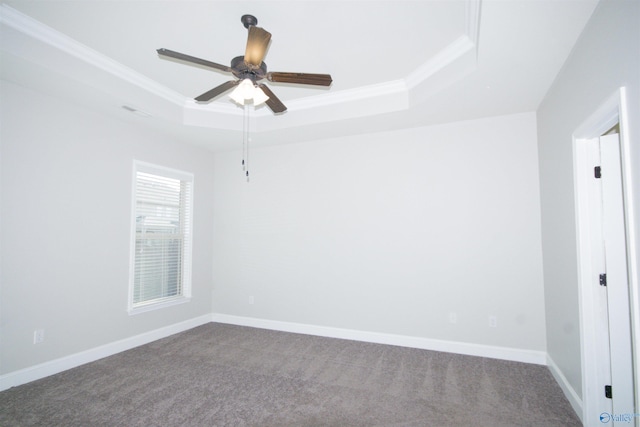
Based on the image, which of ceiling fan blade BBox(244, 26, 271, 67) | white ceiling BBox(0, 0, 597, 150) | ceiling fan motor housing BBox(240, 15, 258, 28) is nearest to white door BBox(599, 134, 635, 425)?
white ceiling BBox(0, 0, 597, 150)

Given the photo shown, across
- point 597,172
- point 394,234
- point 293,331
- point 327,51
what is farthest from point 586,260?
point 293,331

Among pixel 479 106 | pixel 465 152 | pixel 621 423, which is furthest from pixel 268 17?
pixel 621 423

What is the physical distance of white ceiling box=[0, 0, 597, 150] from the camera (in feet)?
7.48

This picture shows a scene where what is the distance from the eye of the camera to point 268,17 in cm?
242

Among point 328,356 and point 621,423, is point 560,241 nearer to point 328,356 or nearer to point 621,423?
point 621,423

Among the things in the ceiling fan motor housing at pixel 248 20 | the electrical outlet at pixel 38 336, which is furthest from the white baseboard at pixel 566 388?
the electrical outlet at pixel 38 336

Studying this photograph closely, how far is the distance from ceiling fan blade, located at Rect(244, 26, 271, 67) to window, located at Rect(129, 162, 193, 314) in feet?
8.53

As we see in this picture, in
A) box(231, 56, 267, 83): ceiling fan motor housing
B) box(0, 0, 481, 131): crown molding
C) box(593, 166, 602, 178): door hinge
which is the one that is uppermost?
box(0, 0, 481, 131): crown molding

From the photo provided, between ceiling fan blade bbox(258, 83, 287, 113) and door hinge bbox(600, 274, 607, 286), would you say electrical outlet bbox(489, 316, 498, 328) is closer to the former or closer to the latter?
door hinge bbox(600, 274, 607, 286)

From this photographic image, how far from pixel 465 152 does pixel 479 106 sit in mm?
570

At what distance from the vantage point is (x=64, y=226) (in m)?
3.22

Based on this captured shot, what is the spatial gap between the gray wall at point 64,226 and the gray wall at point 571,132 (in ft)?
14.5

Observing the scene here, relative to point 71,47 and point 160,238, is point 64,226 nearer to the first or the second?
point 160,238

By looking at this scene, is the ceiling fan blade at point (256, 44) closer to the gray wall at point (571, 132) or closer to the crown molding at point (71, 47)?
the crown molding at point (71, 47)
